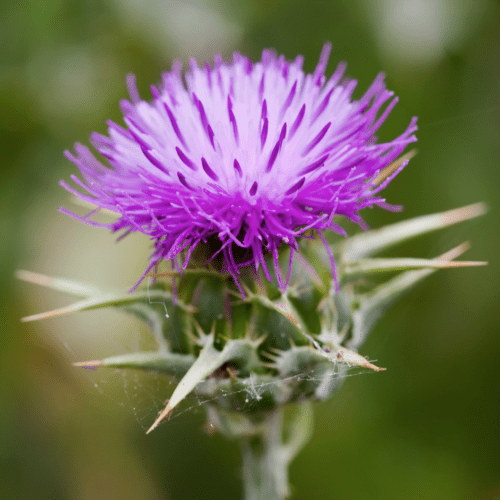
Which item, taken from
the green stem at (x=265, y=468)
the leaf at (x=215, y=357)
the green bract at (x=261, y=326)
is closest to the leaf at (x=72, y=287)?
the green bract at (x=261, y=326)

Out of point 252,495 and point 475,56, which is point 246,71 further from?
point 475,56

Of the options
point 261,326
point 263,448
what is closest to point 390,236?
point 261,326

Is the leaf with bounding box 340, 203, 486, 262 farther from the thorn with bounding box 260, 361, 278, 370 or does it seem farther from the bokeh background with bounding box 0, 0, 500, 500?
the bokeh background with bounding box 0, 0, 500, 500

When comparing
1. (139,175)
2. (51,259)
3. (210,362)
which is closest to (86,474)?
(51,259)

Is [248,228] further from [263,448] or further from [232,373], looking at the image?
[263,448]

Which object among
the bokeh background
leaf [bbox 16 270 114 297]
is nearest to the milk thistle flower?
leaf [bbox 16 270 114 297]

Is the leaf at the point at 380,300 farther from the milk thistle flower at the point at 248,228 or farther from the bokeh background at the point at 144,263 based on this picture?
the bokeh background at the point at 144,263
